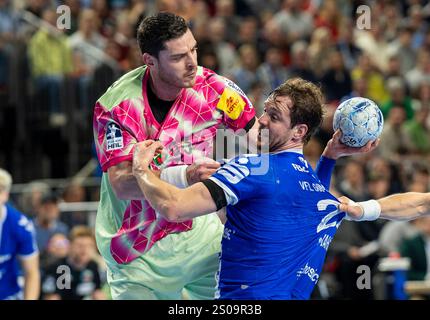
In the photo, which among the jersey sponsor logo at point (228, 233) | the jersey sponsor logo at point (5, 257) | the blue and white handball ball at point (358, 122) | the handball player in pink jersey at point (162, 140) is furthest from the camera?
the jersey sponsor logo at point (5, 257)

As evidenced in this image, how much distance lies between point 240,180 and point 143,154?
0.68 m

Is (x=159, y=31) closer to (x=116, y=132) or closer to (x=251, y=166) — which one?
(x=116, y=132)

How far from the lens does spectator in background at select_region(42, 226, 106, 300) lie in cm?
1197

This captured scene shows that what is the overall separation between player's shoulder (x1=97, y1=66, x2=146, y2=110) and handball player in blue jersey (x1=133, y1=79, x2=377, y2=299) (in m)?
0.84

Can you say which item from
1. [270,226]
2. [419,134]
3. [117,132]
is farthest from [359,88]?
[270,226]

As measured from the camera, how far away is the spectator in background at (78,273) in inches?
471

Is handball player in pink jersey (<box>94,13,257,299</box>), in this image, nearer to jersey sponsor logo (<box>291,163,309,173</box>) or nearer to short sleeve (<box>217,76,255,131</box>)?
short sleeve (<box>217,76,255,131</box>)

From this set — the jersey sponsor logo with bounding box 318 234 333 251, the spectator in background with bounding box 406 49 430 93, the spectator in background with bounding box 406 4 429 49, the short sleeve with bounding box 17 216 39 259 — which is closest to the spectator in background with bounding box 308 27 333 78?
the spectator in background with bounding box 406 49 430 93

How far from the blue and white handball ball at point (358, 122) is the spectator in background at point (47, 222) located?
7.11 meters

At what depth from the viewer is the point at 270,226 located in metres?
6.57

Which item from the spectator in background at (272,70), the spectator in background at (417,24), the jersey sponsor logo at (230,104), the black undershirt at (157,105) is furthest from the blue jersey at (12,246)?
the spectator in background at (417,24)

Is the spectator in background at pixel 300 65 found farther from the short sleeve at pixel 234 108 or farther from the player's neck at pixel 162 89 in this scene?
the player's neck at pixel 162 89
